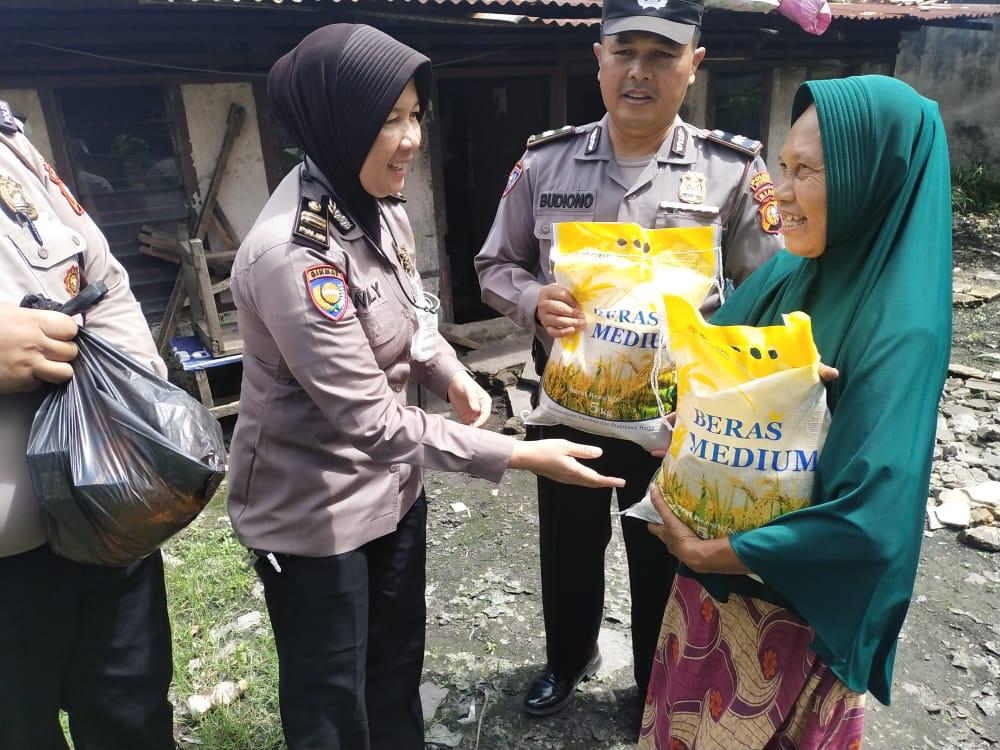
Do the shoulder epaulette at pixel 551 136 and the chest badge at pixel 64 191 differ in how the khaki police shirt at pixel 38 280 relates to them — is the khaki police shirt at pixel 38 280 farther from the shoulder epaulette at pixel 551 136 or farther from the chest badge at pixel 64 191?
the shoulder epaulette at pixel 551 136

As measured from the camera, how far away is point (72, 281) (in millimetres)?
1601

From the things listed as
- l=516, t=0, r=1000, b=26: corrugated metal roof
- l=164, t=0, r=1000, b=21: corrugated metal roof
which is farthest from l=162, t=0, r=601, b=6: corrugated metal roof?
l=516, t=0, r=1000, b=26: corrugated metal roof

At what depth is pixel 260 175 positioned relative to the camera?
5.52 meters

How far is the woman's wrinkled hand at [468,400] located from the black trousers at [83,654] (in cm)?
87

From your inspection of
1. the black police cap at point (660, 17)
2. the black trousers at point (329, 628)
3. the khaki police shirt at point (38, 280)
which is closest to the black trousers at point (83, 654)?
the khaki police shirt at point (38, 280)

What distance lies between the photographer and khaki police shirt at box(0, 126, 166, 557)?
4.62 feet

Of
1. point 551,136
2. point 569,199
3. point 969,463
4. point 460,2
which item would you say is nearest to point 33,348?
point 569,199

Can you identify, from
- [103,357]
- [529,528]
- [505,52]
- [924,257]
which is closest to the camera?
[924,257]

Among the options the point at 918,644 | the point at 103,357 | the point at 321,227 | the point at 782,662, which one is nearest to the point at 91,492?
the point at 103,357

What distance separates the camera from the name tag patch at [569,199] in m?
2.21

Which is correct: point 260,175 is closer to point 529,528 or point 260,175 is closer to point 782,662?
point 529,528

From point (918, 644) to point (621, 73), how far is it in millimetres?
2640

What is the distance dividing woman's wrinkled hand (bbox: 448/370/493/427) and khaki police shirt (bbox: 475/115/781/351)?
307 mm

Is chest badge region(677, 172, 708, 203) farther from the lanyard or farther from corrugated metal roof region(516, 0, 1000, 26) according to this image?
corrugated metal roof region(516, 0, 1000, 26)
